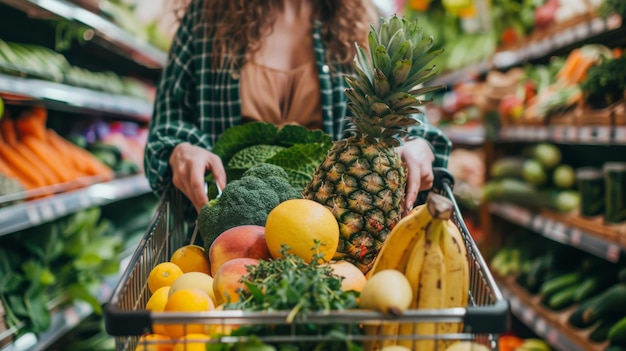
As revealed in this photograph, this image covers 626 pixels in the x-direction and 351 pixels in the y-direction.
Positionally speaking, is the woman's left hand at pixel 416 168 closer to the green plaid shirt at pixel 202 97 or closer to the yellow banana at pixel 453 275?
the green plaid shirt at pixel 202 97

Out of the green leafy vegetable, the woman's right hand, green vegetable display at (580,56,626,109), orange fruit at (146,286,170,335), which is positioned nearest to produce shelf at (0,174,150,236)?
A: the woman's right hand

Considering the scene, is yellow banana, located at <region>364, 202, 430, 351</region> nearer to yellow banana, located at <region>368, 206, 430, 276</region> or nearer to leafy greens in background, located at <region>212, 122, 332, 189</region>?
yellow banana, located at <region>368, 206, 430, 276</region>

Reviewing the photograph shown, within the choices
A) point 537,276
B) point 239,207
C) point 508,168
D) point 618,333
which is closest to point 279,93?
point 239,207

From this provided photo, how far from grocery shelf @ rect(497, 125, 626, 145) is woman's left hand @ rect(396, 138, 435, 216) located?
1.39 m

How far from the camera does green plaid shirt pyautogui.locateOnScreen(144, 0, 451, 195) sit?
1539 mm

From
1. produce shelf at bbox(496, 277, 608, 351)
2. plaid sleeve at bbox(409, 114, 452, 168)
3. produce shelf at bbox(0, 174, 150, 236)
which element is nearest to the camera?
plaid sleeve at bbox(409, 114, 452, 168)

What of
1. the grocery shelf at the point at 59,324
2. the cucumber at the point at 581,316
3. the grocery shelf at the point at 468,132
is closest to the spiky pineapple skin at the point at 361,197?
the grocery shelf at the point at 59,324

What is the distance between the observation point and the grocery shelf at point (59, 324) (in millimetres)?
2168

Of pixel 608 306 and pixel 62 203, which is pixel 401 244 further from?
pixel 62 203

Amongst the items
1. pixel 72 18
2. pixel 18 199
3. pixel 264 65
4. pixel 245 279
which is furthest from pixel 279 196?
pixel 72 18

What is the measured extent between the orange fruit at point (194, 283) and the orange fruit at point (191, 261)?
0.13m

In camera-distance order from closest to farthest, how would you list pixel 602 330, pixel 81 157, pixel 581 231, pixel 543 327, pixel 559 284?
pixel 602 330 → pixel 581 231 → pixel 543 327 → pixel 559 284 → pixel 81 157

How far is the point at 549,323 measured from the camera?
275cm

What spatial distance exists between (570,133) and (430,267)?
229 centimetres
